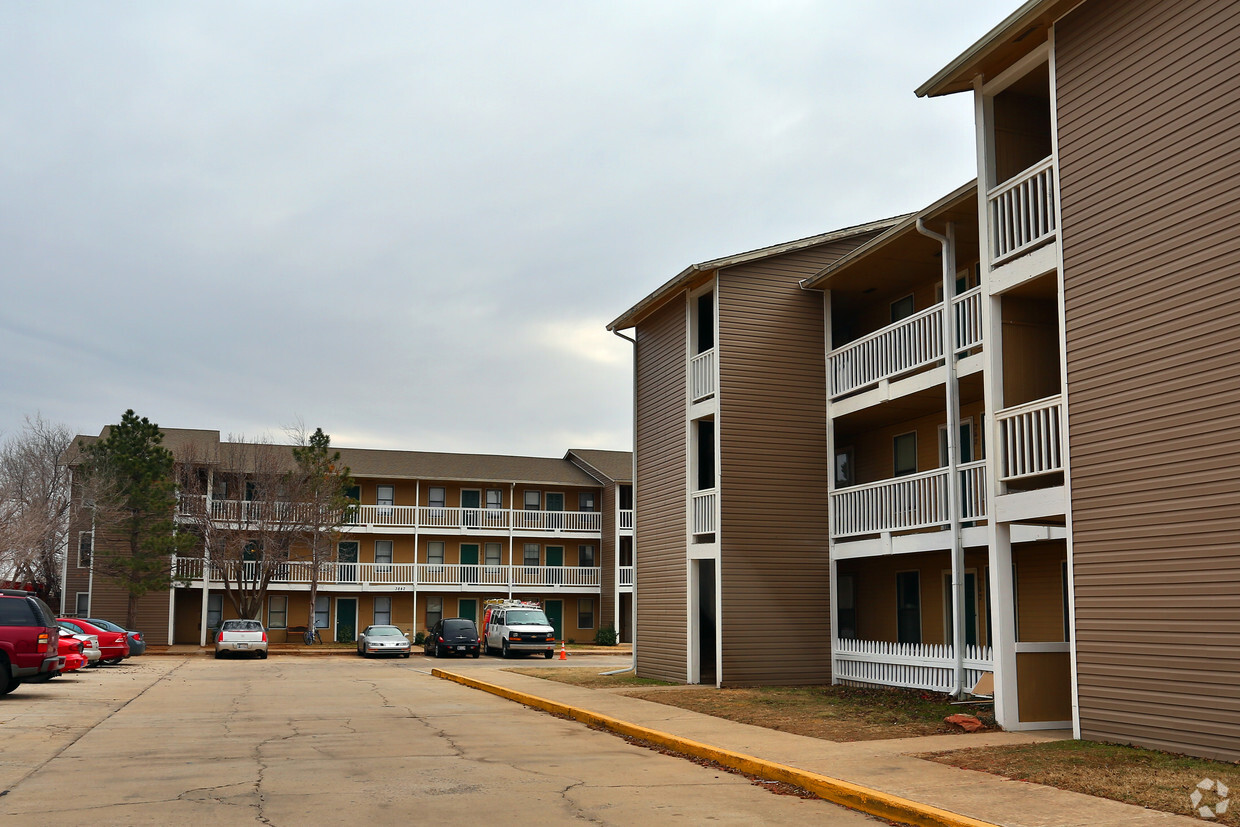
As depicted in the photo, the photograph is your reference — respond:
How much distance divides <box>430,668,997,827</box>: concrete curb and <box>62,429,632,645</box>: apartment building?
1361 inches

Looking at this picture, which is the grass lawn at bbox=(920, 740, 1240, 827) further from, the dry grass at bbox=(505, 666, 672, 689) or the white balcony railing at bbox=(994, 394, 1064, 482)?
the dry grass at bbox=(505, 666, 672, 689)

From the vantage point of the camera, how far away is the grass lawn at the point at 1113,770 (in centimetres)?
920

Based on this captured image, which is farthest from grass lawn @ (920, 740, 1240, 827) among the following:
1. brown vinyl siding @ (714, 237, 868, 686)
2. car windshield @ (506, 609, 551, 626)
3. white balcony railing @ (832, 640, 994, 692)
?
car windshield @ (506, 609, 551, 626)

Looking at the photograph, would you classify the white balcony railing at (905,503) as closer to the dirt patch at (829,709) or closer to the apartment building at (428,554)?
the dirt patch at (829,709)

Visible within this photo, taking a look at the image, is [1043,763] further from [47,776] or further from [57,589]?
[57,589]

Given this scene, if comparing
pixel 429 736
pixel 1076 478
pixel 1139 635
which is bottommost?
pixel 429 736

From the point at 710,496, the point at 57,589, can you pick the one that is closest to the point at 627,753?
the point at 710,496

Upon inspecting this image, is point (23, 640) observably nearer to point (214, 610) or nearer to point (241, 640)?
point (241, 640)

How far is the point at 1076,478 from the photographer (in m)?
13.1

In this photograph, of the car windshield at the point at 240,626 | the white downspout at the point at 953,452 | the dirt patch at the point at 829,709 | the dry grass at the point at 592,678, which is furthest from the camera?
the car windshield at the point at 240,626

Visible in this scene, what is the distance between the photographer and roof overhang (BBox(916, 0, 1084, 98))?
44.2 feet

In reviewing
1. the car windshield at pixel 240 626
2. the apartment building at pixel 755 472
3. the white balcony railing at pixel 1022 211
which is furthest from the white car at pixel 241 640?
the white balcony railing at pixel 1022 211

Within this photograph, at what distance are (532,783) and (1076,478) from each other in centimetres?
739

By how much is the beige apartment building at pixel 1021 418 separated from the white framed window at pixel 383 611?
1167 inches
